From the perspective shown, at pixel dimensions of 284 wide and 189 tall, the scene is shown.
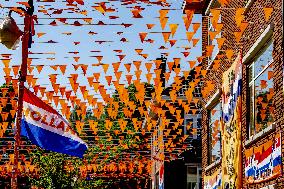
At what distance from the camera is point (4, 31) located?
42.6ft

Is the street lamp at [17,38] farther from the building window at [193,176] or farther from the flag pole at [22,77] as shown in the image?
the building window at [193,176]

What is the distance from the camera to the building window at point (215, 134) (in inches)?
778

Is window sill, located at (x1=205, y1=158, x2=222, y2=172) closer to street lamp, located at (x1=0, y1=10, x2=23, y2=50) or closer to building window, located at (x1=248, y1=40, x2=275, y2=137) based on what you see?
building window, located at (x1=248, y1=40, x2=275, y2=137)

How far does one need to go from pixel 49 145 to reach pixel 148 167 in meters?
35.3

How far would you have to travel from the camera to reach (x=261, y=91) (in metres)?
14.0

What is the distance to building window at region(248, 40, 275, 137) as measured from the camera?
13258mm

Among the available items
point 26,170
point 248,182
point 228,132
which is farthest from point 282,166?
point 26,170

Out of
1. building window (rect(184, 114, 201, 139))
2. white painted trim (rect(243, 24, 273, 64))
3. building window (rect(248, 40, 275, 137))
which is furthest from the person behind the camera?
building window (rect(184, 114, 201, 139))

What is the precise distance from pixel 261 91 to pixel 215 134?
6736mm

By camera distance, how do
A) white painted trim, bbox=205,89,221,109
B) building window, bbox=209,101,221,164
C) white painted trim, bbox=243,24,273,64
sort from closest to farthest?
white painted trim, bbox=243,24,273,64, white painted trim, bbox=205,89,221,109, building window, bbox=209,101,221,164

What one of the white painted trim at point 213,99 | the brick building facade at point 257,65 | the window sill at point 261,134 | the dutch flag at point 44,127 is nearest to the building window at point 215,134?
the white painted trim at point 213,99

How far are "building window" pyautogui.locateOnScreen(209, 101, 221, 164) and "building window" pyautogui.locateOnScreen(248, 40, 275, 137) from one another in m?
4.54

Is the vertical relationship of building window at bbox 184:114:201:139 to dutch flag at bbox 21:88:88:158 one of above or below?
above

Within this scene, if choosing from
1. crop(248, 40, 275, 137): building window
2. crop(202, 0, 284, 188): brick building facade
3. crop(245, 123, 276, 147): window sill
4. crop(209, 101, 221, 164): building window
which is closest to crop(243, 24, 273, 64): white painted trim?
crop(202, 0, 284, 188): brick building facade
